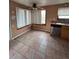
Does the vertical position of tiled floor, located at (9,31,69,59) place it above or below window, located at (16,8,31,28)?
below

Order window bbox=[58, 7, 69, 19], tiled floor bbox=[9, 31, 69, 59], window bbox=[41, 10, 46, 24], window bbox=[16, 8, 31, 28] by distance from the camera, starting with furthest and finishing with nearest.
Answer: window bbox=[41, 10, 46, 24] → window bbox=[58, 7, 69, 19] → window bbox=[16, 8, 31, 28] → tiled floor bbox=[9, 31, 69, 59]

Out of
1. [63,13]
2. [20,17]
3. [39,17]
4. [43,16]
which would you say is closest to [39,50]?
[20,17]

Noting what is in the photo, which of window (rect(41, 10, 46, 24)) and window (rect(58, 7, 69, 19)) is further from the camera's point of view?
window (rect(41, 10, 46, 24))

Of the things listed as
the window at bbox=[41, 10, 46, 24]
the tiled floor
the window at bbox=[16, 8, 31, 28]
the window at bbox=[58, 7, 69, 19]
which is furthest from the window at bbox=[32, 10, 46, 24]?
the tiled floor

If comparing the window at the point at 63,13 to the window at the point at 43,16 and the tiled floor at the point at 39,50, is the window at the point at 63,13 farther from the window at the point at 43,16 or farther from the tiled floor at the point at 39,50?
the tiled floor at the point at 39,50

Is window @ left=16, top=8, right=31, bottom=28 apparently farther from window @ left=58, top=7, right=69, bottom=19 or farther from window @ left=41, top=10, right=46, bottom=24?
window @ left=58, top=7, right=69, bottom=19

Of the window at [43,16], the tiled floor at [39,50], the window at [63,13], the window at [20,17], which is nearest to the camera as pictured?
the tiled floor at [39,50]

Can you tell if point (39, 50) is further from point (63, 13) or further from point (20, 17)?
point (63, 13)

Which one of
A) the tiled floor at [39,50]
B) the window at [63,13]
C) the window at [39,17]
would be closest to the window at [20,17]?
the window at [39,17]
